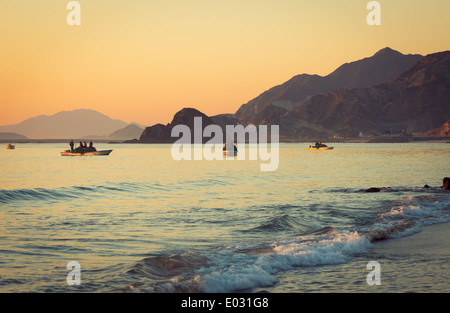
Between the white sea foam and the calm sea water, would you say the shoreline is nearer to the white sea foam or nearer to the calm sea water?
the calm sea water

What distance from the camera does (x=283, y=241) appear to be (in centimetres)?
1633

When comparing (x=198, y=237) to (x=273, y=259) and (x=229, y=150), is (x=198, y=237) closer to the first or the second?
(x=273, y=259)

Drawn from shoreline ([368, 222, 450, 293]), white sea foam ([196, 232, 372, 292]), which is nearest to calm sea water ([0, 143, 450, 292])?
white sea foam ([196, 232, 372, 292])

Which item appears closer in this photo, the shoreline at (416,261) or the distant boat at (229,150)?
the shoreline at (416,261)

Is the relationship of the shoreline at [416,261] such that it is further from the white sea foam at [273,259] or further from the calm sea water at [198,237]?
the white sea foam at [273,259]

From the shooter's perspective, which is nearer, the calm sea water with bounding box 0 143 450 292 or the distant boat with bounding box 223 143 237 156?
the calm sea water with bounding box 0 143 450 292

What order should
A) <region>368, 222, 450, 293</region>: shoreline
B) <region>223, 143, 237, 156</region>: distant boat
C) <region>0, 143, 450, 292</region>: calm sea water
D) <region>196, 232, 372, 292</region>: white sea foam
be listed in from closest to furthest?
1. <region>368, 222, 450, 293</region>: shoreline
2. <region>196, 232, 372, 292</region>: white sea foam
3. <region>0, 143, 450, 292</region>: calm sea water
4. <region>223, 143, 237, 156</region>: distant boat

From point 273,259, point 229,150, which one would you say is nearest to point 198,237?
point 273,259

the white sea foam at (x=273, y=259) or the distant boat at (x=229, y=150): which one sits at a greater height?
the distant boat at (x=229, y=150)

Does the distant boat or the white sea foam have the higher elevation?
the distant boat

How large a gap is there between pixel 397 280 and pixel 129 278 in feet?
21.3

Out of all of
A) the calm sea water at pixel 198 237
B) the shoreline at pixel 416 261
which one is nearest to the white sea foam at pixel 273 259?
the calm sea water at pixel 198 237

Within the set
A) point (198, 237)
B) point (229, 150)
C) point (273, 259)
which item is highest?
point (229, 150)
